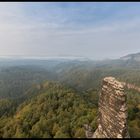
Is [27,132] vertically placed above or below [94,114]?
below

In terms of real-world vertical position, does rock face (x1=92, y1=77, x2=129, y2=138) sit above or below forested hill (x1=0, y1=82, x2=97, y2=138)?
above

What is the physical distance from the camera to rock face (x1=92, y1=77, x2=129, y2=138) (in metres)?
19.9

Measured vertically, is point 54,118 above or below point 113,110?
below

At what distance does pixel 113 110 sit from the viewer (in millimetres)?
20734

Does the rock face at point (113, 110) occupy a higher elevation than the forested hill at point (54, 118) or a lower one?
higher

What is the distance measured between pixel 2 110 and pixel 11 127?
3391 cm

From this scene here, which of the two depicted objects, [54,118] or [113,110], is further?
[54,118]

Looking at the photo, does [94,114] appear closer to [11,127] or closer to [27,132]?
[27,132]

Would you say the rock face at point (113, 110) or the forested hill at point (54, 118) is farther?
the forested hill at point (54, 118)

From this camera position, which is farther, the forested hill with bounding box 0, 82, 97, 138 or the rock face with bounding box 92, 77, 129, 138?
the forested hill with bounding box 0, 82, 97, 138

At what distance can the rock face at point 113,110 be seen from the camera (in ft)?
65.4

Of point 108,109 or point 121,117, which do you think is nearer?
point 121,117

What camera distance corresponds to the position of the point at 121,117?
1988 cm

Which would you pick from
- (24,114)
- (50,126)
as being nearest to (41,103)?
(24,114)
